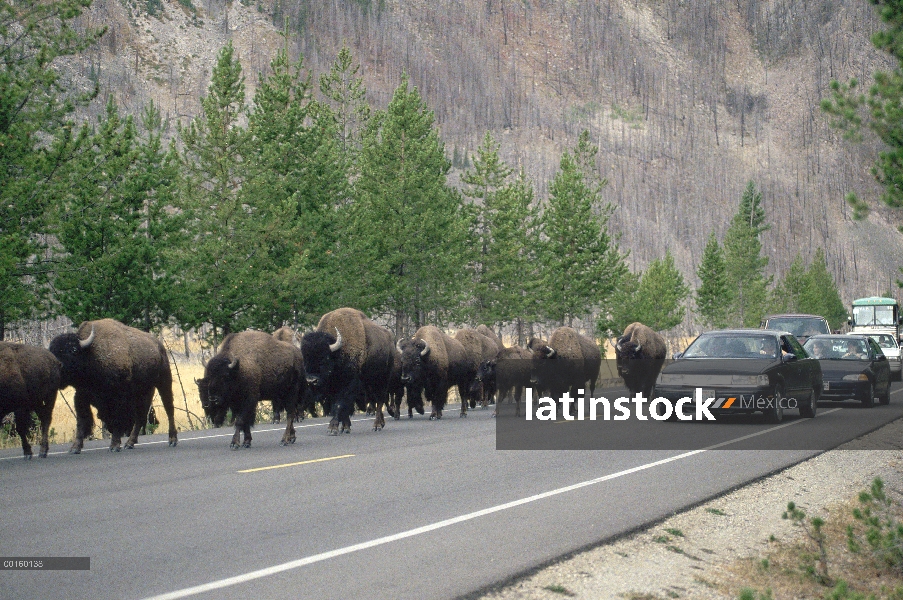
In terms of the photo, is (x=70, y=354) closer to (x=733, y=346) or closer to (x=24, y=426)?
(x=24, y=426)

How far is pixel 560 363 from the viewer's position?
24.8 metres

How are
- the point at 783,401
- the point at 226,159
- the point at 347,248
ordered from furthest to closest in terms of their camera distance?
the point at 347,248, the point at 226,159, the point at 783,401

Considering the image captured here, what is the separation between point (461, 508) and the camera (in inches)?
401

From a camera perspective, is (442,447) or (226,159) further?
(226,159)

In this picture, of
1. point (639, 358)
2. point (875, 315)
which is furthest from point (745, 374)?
point (875, 315)

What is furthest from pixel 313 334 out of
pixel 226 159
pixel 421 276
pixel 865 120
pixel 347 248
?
pixel 421 276

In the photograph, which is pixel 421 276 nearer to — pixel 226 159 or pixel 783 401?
pixel 226 159

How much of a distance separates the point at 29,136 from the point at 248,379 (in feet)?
25.2

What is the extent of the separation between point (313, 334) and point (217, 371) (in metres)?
2.46

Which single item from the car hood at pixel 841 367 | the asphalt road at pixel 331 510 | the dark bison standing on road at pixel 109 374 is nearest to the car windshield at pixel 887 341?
the car hood at pixel 841 367

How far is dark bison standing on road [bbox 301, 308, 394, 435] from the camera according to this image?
17828mm

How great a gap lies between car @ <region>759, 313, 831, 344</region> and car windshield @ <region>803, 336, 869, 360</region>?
16.2ft

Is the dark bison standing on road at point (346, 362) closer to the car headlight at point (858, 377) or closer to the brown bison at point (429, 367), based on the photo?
the brown bison at point (429, 367)

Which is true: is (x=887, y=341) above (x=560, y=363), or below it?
above
